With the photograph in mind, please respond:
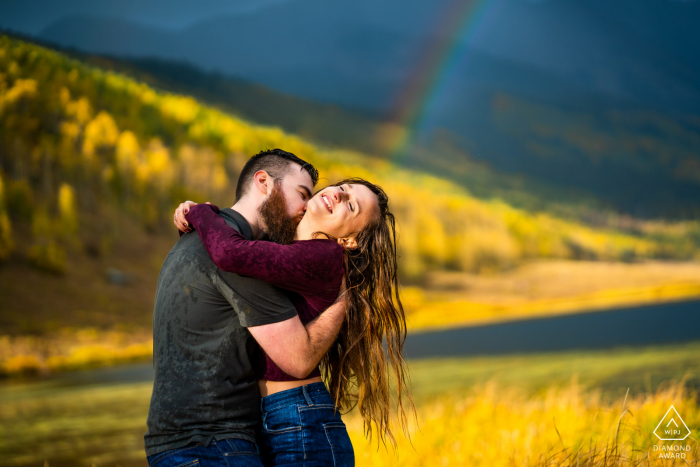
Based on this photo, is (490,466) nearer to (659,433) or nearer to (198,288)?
(659,433)


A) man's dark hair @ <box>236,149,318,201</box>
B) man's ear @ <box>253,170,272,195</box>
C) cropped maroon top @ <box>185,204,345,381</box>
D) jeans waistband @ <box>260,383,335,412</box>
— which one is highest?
man's dark hair @ <box>236,149,318,201</box>

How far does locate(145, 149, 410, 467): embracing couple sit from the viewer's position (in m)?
2.15

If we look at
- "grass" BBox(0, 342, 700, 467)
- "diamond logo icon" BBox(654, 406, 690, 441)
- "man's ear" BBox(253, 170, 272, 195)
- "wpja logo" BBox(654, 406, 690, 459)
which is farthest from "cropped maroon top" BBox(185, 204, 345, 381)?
"diamond logo icon" BBox(654, 406, 690, 441)

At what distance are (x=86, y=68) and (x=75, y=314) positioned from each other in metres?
46.5

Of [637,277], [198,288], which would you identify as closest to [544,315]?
[637,277]

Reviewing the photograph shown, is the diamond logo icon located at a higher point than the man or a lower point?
lower

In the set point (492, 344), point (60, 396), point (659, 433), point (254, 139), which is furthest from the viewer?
point (254, 139)

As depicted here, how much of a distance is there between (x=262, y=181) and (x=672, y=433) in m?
3.63

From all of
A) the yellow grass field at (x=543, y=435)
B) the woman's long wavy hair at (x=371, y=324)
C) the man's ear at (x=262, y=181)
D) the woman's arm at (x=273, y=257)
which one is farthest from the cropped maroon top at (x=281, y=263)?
the yellow grass field at (x=543, y=435)

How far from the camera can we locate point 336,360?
2.81m

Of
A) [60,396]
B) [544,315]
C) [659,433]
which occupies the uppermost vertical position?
[659,433]

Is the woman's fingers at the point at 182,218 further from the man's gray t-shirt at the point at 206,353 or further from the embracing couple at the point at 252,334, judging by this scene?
the man's gray t-shirt at the point at 206,353

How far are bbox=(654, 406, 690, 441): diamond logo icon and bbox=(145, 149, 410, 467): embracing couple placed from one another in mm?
2778

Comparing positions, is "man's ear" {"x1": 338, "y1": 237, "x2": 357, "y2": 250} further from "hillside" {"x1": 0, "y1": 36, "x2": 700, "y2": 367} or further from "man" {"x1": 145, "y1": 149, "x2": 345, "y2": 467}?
"hillside" {"x1": 0, "y1": 36, "x2": 700, "y2": 367}
